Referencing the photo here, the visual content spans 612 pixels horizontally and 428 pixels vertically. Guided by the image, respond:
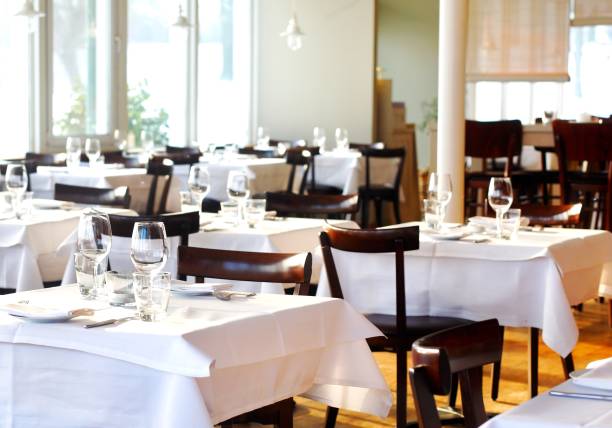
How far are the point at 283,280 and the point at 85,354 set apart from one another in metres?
1.01

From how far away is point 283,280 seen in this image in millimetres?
3348

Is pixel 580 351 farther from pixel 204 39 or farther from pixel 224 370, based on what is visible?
pixel 204 39

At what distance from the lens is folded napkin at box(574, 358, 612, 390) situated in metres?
2.01

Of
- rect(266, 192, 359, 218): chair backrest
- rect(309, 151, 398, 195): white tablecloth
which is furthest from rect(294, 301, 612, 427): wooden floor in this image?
rect(309, 151, 398, 195): white tablecloth

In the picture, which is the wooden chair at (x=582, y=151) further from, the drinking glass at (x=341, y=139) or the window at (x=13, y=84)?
the window at (x=13, y=84)

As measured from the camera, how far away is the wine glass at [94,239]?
281cm

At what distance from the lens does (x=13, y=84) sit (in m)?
8.95

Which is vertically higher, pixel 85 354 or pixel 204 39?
pixel 204 39

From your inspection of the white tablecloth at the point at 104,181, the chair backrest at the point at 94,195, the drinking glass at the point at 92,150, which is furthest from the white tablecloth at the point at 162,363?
the drinking glass at the point at 92,150

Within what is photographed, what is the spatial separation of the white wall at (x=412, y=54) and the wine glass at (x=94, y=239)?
1538 cm

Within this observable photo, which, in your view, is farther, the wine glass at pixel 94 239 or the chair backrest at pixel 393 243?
the chair backrest at pixel 393 243

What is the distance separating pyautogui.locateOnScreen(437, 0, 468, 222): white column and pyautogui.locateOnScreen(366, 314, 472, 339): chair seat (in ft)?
6.73

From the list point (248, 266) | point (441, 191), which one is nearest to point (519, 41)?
point (441, 191)

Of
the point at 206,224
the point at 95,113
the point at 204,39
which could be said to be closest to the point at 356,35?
the point at 204,39
